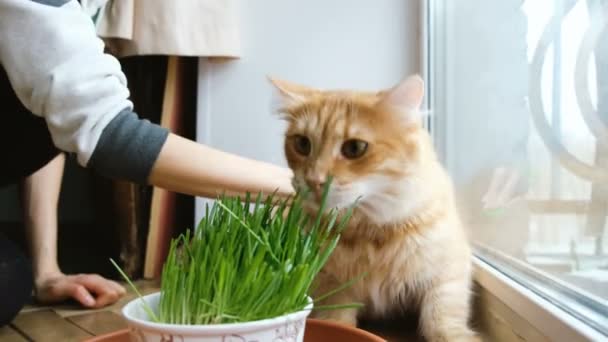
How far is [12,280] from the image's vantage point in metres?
1.16

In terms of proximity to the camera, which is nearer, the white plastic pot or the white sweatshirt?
the white plastic pot

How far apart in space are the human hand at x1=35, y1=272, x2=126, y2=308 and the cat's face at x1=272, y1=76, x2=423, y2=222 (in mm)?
573

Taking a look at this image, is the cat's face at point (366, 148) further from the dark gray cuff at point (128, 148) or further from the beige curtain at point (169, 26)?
the beige curtain at point (169, 26)

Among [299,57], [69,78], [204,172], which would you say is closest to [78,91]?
[69,78]

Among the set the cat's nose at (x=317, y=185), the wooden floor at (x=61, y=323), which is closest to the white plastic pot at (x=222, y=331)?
the cat's nose at (x=317, y=185)

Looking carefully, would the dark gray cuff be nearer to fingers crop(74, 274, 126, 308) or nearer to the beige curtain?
fingers crop(74, 274, 126, 308)

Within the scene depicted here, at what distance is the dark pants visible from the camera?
3.68 ft

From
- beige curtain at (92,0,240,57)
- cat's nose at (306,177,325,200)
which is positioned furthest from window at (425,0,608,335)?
beige curtain at (92,0,240,57)

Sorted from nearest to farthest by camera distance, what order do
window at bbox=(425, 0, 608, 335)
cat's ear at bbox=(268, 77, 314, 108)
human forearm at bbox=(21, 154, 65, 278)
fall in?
window at bbox=(425, 0, 608, 335)
cat's ear at bbox=(268, 77, 314, 108)
human forearm at bbox=(21, 154, 65, 278)

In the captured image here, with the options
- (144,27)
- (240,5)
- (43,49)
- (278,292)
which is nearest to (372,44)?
(240,5)

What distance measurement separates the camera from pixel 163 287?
1.78 ft

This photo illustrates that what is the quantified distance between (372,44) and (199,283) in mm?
1159

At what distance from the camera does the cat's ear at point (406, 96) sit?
87cm

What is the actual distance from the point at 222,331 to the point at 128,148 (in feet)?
1.44
